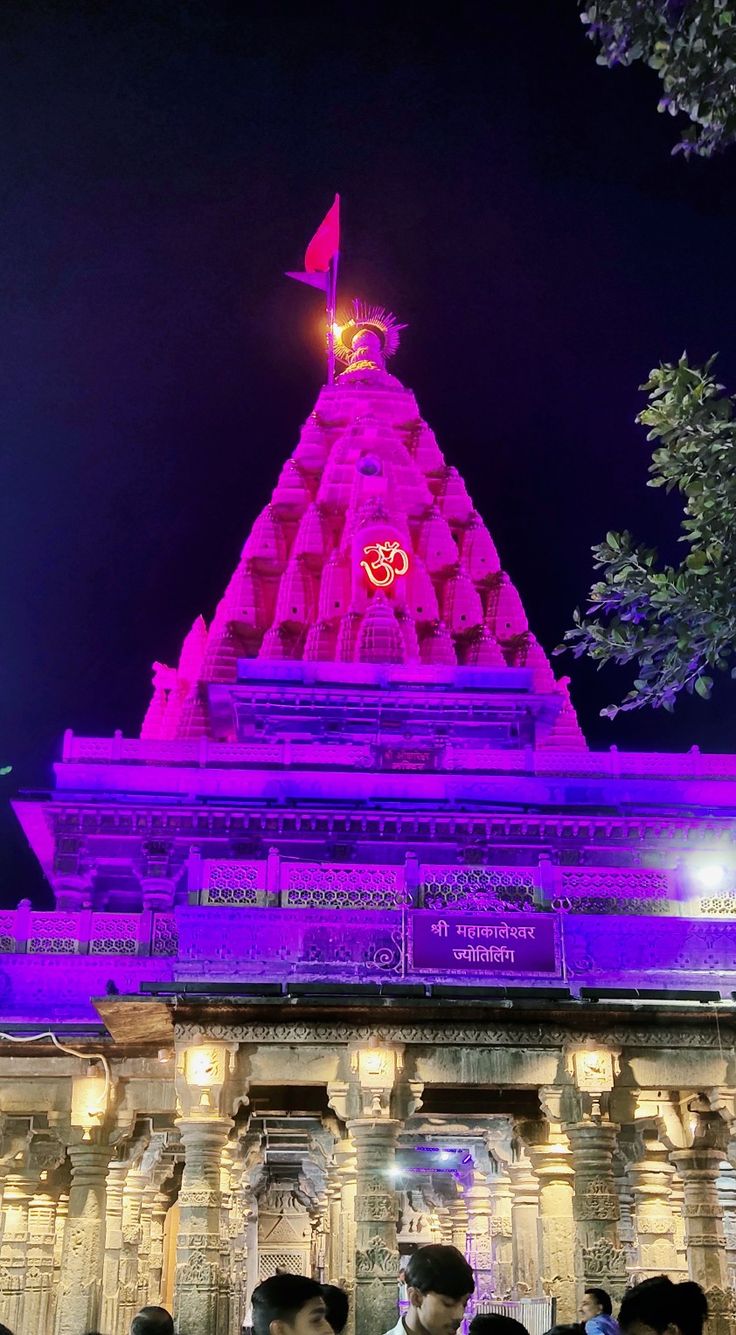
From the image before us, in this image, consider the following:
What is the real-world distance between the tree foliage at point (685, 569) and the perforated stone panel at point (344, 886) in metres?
9.42

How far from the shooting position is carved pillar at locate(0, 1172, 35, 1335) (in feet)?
64.5

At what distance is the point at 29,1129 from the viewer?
1723cm

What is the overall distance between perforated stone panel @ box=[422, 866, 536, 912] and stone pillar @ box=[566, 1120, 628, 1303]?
14.1ft

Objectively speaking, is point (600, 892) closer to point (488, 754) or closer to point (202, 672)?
point (488, 754)

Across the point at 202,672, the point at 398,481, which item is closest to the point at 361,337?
the point at 398,481

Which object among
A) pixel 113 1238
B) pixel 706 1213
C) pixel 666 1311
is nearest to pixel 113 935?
pixel 113 1238

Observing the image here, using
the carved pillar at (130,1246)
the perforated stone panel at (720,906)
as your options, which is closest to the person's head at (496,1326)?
the perforated stone panel at (720,906)

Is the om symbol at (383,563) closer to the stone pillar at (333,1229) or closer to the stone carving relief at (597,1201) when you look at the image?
the stone pillar at (333,1229)

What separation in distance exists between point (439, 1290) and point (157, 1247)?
1772cm

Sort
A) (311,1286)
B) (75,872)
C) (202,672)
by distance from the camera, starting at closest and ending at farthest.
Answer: (311,1286) < (75,872) < (202,672)

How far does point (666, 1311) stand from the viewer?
5656mm

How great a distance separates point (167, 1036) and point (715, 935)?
8212 mm

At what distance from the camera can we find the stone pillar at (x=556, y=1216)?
16641 millimetres

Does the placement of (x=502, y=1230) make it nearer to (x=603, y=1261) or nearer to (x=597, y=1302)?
(x=603, y=1261)
